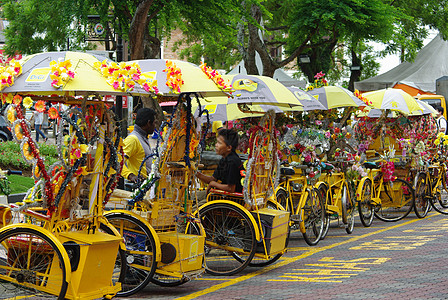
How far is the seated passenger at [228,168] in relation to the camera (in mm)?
8992

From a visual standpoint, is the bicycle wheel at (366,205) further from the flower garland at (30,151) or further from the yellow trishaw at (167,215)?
the flower garland at (30,151)

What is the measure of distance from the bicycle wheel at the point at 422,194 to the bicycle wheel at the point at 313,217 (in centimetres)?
412

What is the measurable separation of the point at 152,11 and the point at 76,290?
436 inches

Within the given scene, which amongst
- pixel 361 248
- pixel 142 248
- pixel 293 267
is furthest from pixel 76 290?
pixel 361 248

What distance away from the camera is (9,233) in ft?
20.5

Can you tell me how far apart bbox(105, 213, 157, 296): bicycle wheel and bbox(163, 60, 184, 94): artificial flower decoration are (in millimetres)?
1438

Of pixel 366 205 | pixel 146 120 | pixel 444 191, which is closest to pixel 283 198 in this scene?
pixel 366 205

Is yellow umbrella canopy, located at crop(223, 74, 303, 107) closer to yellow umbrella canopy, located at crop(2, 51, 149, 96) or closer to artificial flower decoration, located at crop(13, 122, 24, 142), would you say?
yellow umbrella canopy, located at crop(2, 51, 149, 96)

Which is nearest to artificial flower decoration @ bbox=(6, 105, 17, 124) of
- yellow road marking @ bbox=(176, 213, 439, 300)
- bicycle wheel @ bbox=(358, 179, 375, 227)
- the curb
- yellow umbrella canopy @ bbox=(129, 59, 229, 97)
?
yellow umbrella canopy @ bbox=(129, 59, 229, 97)

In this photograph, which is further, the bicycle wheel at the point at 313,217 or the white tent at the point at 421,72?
the white tent at the point at 421,72

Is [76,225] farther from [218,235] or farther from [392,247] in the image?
[392,247]

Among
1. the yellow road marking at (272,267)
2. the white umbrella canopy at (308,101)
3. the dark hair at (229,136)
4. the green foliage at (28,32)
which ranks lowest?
the yellow road marking at (272,267)

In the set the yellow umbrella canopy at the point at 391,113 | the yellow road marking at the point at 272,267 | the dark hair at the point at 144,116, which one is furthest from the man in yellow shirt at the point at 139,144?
the yellow umbrella canopy at the point at 391,113

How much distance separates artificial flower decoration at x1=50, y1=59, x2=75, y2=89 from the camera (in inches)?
235
